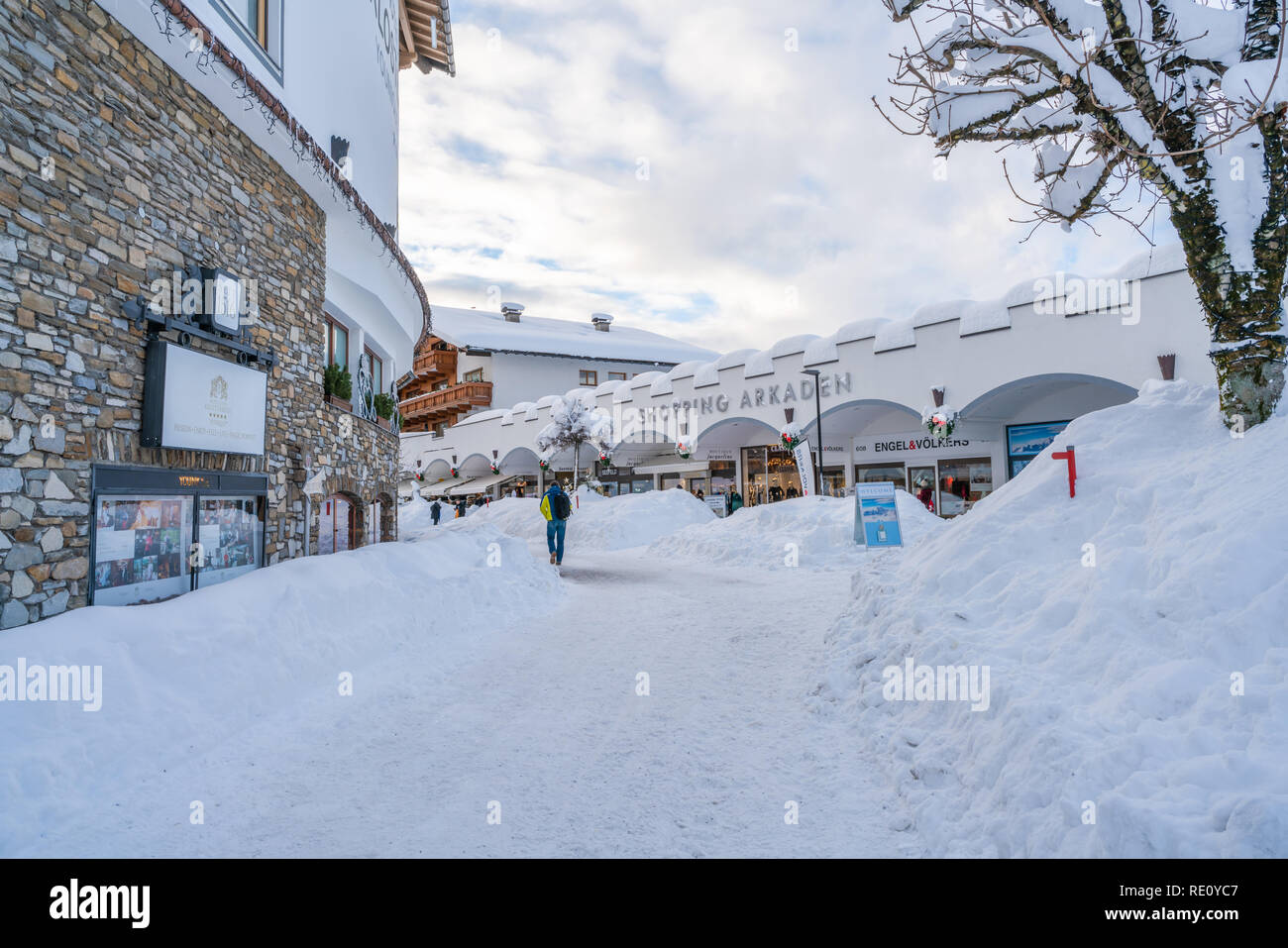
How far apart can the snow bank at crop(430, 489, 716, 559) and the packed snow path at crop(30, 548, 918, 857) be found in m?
13.9

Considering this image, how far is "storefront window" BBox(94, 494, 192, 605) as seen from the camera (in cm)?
550

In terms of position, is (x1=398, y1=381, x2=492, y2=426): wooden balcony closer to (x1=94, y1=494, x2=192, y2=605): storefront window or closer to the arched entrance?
the arched entrance

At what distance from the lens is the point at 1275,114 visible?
176 inches

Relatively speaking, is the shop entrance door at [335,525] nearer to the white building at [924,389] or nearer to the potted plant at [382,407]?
the potted plant at [382,407]

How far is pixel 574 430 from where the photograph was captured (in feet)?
97.6

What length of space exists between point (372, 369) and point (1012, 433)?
19.1 meters

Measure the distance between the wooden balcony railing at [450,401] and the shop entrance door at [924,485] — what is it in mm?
27725

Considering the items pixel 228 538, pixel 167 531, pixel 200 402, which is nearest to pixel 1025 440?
pixel 228 538

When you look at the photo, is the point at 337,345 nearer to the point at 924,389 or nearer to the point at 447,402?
the point at 924,389

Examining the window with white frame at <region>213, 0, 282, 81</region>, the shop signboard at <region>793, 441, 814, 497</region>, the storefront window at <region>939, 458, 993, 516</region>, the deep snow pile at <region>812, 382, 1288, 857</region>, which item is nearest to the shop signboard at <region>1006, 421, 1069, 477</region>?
the storefront window at <region>939, 458, 993, 516</region>
